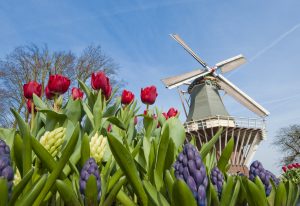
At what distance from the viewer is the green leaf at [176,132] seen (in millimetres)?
1518

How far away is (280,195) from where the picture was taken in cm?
115

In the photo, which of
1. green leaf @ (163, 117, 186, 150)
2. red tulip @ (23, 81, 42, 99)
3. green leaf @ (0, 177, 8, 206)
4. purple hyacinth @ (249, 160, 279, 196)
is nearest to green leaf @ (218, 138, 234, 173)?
purple hyacinth @ (249, 160, 279, 196)

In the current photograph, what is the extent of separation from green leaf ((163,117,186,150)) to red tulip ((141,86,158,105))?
0.99m

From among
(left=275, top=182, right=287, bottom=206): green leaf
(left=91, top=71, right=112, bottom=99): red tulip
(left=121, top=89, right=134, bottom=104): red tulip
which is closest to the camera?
(left=275, top=182, right=287, bottom=206): green leaf

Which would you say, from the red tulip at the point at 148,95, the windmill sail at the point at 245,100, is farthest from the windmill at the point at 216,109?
the red tulip at the point at 148,95

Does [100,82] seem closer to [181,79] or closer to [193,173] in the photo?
[193,173]

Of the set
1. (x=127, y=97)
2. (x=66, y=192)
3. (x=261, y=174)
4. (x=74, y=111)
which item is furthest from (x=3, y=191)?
(x=127, y=97)

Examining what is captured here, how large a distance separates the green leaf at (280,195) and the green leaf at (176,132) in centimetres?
50

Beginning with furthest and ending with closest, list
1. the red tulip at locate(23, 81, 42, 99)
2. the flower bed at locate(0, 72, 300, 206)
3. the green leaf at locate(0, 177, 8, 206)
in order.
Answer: the red tulip at locate(23, 81, 42, 99), the flower bed at locate(0, 72, 300, 206), the green leaf at locate(0, 177, 8, 206)

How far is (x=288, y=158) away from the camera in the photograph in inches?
1390

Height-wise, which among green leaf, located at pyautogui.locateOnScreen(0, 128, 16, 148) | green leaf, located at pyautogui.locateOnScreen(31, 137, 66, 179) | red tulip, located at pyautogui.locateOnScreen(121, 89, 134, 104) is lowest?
green leaf, located at pyautogui.locateOnScreen(31, 137, 66, 179)

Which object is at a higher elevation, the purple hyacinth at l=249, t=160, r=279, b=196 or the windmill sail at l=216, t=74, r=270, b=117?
the windmill sail at l=216, t=74, r=270, b=117

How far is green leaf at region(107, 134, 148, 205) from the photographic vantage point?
1024 millimetres

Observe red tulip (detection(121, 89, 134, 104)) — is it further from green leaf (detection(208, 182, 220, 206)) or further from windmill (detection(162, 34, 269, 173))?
windmill (detection(162, 34, 269, 173))
